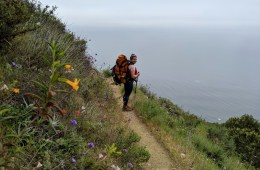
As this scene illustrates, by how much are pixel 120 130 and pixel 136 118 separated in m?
3.52

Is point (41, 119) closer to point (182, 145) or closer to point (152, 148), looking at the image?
point (152, 148)

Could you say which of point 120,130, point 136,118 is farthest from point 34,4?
point 120,130

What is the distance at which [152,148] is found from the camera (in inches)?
322

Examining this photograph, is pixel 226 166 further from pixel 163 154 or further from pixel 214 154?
pixel 163 154

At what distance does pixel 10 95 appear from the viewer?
15.3 feet

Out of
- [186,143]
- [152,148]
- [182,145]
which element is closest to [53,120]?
[152,148]

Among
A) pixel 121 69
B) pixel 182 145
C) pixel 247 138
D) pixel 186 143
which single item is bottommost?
pixel 247 138

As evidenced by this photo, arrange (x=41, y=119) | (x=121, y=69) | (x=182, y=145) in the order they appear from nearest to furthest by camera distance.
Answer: (x=41, y=119)
(x=182, y=145)
(x=121, y=69)

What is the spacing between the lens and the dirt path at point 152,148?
7.28 metres

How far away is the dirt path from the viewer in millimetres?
7278

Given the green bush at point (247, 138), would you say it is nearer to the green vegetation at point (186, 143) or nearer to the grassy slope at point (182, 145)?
the green vegetation at point (186, 143)

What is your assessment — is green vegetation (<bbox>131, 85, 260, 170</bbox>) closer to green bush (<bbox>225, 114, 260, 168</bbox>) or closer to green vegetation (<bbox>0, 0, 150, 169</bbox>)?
green bush (<bbox>225, 114, 260, 168</bbox>)

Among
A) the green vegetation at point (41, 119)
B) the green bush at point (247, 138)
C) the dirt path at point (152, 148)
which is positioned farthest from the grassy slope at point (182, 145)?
the green bush at point (247, 138)

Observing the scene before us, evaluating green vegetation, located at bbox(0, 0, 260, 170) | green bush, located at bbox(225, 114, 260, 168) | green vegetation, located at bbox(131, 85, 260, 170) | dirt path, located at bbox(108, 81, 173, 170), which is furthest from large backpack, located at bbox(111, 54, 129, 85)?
green bush, located at bbox(225, 114, 260, 168)
